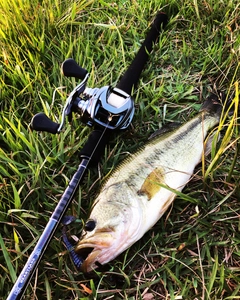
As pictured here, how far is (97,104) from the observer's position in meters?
2.51

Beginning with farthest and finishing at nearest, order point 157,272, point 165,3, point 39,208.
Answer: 1. point 165,3
2. point 39,208
3. point 157,272

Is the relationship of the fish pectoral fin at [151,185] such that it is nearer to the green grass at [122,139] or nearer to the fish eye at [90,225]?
the green grass at [122,139]

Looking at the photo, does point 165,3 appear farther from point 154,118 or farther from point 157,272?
point 157,272

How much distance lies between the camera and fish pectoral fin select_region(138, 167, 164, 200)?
2.44m

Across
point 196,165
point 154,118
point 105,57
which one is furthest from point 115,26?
point 196,165

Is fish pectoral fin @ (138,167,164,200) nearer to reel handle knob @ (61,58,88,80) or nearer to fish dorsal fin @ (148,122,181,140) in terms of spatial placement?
fish dorsal fin @ (148,122,181,140)

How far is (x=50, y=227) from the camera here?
213 cm

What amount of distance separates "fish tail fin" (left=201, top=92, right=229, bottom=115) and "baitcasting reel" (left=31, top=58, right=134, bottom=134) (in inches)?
25.2

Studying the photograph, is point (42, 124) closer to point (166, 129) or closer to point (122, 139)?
point (122, 139)

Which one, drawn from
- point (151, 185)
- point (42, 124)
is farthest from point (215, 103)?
point (42, 124)

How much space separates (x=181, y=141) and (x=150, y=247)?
2.51 feet

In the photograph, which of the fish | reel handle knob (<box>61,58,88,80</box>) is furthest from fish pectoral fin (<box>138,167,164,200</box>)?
reel handle knob (<box>61,58,88,80</box>)

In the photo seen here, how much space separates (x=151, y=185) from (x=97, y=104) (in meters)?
0.62

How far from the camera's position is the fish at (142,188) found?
2.21 m
